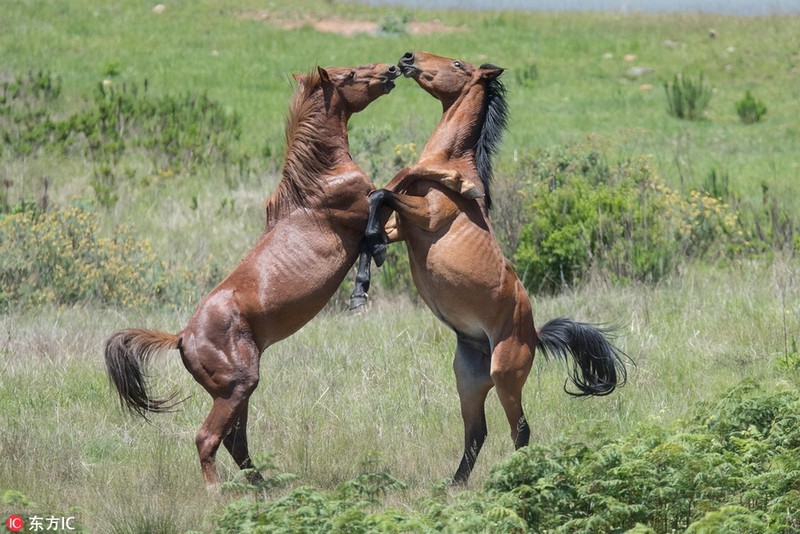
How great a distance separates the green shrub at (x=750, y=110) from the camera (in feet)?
75.0

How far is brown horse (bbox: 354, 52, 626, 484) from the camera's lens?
21.7 ft

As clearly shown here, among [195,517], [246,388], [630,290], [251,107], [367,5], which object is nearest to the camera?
[195,517]

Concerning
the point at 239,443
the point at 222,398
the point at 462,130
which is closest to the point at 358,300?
the point at 222,398

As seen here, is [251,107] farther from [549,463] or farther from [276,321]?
A: [549,463]

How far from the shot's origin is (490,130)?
23.1 ft

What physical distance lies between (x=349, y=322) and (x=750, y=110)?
14.4 m

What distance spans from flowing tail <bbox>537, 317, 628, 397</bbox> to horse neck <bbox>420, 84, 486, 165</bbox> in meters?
1.18

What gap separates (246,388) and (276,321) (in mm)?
444

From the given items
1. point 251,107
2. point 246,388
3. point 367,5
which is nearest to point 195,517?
point 246,388

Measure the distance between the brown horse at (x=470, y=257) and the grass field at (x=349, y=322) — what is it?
0.48m

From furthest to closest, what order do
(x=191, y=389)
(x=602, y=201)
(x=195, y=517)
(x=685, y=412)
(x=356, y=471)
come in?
1. (x=602, y=201)
2. (x=191, y=389)
3. (x=685, y=412)
4. (x=356, y=471)
5. (x=195, y=517)

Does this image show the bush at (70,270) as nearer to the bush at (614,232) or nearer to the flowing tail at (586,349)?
the bush at (614,232)

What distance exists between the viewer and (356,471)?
6.97m

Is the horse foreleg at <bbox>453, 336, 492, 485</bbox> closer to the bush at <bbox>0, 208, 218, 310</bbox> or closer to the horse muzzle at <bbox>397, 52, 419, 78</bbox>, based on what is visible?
the horse muzzle at <bbox>397, 52, 419, 78</bbox>
